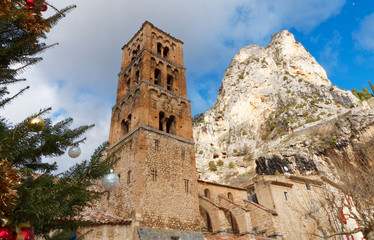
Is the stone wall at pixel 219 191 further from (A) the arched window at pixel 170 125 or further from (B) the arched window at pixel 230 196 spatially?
(A) the arched window at pixel 170 125

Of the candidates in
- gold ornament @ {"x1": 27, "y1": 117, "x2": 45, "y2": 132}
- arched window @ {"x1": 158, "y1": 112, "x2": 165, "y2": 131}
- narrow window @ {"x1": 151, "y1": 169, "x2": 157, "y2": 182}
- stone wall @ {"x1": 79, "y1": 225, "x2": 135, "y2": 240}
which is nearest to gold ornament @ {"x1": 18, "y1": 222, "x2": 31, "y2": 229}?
gold ornament @ {"x1": 27, "y1": 117, "x2": 45, "y2": 132}

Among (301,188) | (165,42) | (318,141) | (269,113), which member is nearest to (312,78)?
(269,113)

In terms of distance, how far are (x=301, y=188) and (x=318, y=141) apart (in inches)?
766

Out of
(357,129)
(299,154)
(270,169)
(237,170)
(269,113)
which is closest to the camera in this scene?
(357,129)

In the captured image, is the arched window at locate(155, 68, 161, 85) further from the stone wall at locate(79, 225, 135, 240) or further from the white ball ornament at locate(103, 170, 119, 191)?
the white ball ornament at locate(103, 170, 119, 191)

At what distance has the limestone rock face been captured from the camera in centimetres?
4394

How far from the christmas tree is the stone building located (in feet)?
27.2

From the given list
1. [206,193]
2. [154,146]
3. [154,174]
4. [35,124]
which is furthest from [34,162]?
[206,193]

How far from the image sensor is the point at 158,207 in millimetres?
15516

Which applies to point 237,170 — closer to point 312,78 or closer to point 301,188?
point 301,188

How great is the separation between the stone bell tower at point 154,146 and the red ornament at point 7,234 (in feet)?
39.4

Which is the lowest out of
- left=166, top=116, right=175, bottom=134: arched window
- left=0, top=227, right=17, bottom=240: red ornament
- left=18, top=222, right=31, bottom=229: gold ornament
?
left=0, top=227, right=17, bottom=240: red ornament

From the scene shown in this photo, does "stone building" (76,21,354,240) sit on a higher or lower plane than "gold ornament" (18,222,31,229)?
higher

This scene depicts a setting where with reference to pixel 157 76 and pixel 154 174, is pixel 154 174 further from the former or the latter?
pixel 157 76
